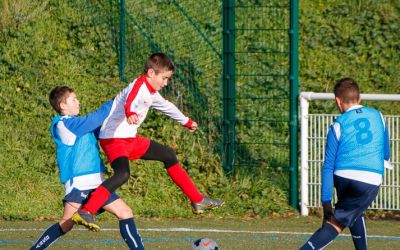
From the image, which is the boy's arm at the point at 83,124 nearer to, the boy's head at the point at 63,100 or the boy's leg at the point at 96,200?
the boy's head at the point at 63,100

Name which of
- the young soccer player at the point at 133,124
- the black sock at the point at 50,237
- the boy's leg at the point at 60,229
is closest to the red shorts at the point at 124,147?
the young soccer player at the point at 133,124

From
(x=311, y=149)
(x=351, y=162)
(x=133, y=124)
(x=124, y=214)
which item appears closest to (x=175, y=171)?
(x=133, y=124)

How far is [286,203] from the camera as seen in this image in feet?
45.9

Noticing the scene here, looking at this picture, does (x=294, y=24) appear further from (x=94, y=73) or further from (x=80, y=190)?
(x=80, y=190)

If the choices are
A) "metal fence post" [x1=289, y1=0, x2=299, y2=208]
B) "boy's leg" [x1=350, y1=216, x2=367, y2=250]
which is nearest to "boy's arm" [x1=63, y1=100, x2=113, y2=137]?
"boy's leg" [x1=350, y1=216, x2=367, y2=250]

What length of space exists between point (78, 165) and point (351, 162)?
7.68 feet

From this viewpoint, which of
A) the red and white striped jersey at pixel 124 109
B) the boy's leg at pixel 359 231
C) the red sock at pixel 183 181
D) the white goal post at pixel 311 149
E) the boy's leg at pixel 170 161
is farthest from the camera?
the white goal post at pixel 311 149

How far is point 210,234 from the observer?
11625 mm

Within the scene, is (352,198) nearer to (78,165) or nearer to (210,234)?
(78,165)

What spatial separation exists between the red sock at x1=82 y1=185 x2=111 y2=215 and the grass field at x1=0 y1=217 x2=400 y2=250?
4.93 feet

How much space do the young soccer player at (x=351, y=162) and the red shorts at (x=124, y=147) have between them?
6.32ft

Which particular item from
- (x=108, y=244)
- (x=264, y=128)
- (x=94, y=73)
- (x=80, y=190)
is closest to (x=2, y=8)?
(x=94, y=73)

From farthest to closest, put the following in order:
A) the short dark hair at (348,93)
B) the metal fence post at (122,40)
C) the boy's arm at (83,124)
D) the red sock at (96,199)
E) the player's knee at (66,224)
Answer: the metal fence post at (122,40), the player's knee at (66,224), the boy's arm at (83,124), the red sock at (96,199), the short dark hair at (348,93)

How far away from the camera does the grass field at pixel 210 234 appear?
10.7 meters
